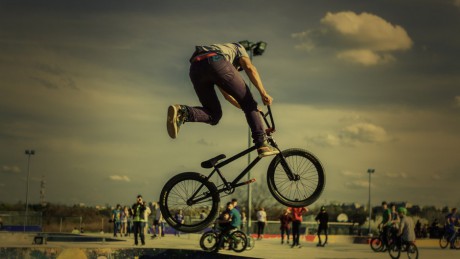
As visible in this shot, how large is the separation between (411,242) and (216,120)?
16.9 meters

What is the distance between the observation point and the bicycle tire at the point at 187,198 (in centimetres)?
700

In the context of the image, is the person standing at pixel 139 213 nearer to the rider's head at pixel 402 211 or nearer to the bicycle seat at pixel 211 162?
Answer: the rider's head at pixel 402 211

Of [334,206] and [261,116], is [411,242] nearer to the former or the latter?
[261,116]

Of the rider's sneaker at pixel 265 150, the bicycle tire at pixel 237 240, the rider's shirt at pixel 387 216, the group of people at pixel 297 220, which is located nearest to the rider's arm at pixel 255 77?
the rider's sneaker at pixel 265 150

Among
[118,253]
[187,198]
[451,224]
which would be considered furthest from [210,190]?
[451,224]

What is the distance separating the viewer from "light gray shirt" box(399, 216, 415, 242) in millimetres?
21703

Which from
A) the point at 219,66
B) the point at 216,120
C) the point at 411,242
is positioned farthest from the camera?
the point at 411,242

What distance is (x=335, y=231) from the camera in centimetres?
4622

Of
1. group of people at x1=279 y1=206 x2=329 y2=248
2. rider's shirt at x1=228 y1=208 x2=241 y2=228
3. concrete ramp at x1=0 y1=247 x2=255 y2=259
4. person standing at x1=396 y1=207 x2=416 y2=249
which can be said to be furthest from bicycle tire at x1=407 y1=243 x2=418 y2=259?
concrete ramp at x1=0 y1=247 x2=255 y2=259

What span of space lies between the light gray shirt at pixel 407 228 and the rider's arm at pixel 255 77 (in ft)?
54.4

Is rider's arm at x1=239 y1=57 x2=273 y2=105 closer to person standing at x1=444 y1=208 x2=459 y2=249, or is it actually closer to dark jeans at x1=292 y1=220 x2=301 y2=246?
dark jeans at x1=292 y1=220 x2=301 y2=246

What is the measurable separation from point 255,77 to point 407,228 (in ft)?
56.0

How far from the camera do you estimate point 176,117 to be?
6.67m

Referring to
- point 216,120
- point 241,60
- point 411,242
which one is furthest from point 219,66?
point 411,242
